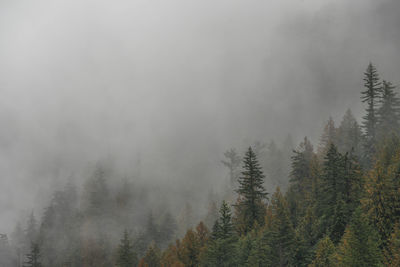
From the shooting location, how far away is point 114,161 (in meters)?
191

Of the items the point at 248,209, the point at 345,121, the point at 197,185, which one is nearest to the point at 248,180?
the point at 248,209

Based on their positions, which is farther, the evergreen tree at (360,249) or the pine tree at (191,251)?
the pine tree at (191,251)

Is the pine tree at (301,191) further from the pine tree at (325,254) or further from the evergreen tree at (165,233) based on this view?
the evergreen tree at (165,233)

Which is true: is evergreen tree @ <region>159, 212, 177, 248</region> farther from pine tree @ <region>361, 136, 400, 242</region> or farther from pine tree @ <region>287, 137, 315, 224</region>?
pine tree @ <region>361, 136, 400, 242</region>

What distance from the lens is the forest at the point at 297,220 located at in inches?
1003

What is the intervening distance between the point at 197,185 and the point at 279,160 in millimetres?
59356

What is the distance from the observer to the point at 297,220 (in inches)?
1615

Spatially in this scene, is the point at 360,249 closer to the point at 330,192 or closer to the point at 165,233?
the point at 330,192

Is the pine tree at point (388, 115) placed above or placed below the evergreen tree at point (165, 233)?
above

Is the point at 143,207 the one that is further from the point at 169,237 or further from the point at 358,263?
the point at 358,263

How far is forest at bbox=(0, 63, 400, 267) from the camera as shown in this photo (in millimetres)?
25469

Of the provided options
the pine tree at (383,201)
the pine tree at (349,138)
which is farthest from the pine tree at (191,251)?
the pine tree at (349,138)

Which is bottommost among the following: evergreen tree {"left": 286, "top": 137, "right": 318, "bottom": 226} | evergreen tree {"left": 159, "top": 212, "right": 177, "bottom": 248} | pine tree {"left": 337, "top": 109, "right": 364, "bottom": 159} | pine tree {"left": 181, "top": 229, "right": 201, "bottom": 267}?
pine tree {"left": 181, "top": 229, "right": 201, "bottom": 267}

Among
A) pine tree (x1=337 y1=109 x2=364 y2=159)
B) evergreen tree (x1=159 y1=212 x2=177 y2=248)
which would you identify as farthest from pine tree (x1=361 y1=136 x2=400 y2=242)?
evergreen tree (x1=159 y1=212 x2=177 y2=248)
